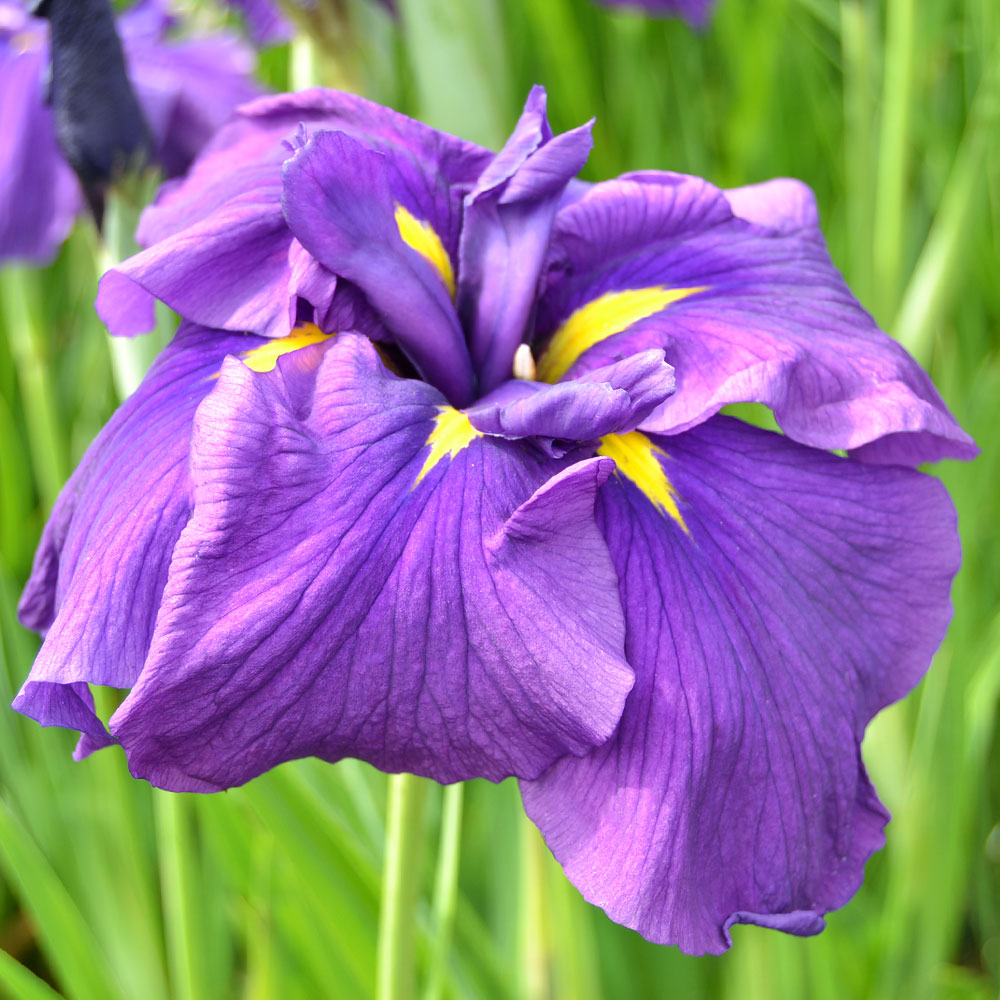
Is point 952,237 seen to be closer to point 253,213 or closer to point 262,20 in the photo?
point 253,213

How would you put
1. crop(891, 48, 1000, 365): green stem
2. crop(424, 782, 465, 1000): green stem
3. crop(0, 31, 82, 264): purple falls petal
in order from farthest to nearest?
1. crop(0, 31, 82, 264): purple falls petal
2. crop(891, 48, 1000, 365): green stem
3. crop(424, 782, 465, 1000): green stem

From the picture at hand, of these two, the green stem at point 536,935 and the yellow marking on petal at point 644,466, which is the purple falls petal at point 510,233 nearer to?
the yellow marking on petal at point 644,466

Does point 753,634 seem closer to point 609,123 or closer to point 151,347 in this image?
point 151,347

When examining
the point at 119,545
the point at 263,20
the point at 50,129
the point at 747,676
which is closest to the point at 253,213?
the point at 119,545

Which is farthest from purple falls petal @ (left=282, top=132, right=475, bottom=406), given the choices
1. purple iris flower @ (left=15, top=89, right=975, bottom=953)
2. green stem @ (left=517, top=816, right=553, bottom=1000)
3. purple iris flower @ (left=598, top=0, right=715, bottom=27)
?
purple iris flower @ (left=598, top=0, right=715, bottom=27)

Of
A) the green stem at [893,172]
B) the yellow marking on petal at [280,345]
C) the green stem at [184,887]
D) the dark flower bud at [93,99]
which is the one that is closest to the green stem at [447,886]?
the green stem at [184,887]

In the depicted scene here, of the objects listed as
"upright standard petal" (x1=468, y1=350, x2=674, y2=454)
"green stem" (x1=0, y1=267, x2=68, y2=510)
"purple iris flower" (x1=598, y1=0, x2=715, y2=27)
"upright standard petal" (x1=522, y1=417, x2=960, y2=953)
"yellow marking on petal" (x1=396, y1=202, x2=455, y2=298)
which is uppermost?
"purple iris flower" (x1=598, y1=0, x2=715, y2=27)

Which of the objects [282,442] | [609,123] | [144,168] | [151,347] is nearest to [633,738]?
[282,442]

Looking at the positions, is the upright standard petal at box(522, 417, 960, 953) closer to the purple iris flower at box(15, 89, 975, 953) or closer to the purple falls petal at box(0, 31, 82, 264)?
the purple iris flower at box(15, 89, 975, 953)
